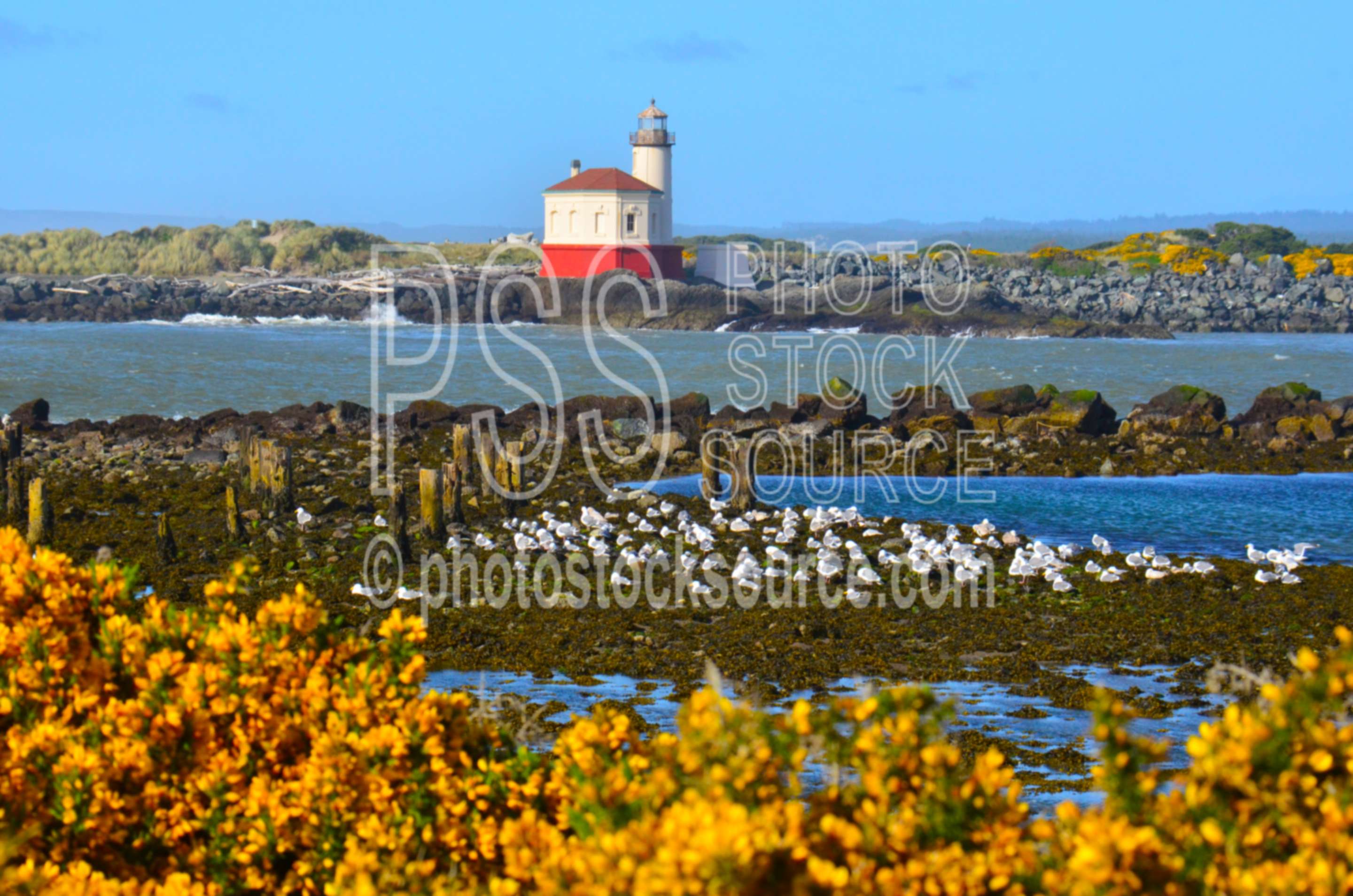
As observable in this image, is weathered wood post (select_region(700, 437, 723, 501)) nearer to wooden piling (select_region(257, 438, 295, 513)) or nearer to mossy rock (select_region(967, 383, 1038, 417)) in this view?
wooden piling (select_region(257, 438, 295, 513))

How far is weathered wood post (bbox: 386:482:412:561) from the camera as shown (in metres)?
12.5

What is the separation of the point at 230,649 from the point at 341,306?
208 ft

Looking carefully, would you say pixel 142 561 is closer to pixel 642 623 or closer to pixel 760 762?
pixel 642 623

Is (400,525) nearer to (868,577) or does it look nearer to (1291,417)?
(868,577)

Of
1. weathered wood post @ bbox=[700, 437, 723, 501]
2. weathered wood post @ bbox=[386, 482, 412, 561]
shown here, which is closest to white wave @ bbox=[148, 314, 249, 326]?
weathered wood post @ bbox=[700, 437, 723, 501]

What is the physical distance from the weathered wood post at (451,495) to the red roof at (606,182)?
49.8 metres

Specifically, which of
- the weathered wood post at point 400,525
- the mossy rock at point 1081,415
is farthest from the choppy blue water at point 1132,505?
the weathered wood post at point 400,525

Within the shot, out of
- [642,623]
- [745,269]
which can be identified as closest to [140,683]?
[642,623]

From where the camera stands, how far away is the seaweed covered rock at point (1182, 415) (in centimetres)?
2142

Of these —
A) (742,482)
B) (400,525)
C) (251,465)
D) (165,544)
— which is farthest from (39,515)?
(742,482)

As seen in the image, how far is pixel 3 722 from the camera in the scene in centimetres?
413

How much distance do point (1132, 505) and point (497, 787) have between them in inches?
536

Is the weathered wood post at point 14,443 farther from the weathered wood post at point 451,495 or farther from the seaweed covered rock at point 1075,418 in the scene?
the seaweed covered rock at point 1075,418

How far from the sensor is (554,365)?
42281 millimetres
